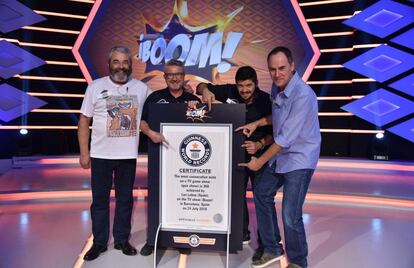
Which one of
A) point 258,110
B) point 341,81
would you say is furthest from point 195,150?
point 341,81

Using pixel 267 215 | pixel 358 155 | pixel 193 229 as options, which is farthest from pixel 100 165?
pixel 358 155

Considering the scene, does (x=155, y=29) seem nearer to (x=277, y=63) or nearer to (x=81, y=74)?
(x=81, y=74)

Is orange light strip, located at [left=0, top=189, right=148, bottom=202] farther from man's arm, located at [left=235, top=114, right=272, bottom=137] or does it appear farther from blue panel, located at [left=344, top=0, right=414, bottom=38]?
blue panel, located at [left=344, top=0, right=414, bottom=38]

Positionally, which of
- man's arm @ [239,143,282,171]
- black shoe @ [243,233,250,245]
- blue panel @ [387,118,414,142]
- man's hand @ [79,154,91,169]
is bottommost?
black shoe @ [243,233,250,245]

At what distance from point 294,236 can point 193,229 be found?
2.12ft

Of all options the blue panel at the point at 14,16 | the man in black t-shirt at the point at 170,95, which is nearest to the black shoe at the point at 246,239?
the man in black t-shirt at the point at 170,95

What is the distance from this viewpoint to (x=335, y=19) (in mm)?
6051

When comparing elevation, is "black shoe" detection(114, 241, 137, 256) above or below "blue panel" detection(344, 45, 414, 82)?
below

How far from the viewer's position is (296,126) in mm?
2135

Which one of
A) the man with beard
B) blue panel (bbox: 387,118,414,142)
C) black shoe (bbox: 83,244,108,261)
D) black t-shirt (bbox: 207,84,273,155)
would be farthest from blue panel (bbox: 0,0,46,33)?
blue panel (bbox: 387,118,414,142)

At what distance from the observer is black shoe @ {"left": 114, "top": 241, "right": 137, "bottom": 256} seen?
2650 mm

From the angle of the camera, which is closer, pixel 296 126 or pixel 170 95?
pixel 296 126

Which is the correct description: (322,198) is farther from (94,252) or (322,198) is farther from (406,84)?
(406,84)

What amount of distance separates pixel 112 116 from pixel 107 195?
585 millimetres
